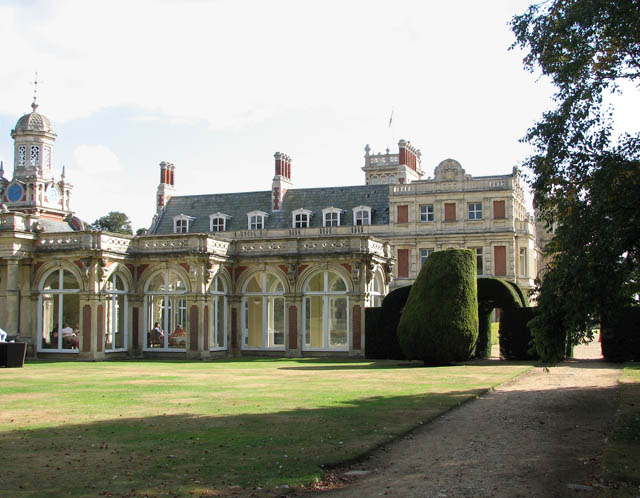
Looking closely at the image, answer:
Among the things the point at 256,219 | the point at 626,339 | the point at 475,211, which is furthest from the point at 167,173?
the point at 626,339

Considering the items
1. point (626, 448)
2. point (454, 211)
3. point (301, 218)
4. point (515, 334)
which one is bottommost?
point (626, 448)

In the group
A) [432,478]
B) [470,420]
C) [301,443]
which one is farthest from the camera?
[470,420]

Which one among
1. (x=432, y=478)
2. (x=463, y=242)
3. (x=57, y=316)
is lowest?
(x=432, y=478)

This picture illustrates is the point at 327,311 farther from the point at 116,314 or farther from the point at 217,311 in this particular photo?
the point at 116,314

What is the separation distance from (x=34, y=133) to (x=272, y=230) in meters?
16.5

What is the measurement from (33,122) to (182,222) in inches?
524

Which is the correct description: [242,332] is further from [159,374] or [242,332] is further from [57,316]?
[159,374]

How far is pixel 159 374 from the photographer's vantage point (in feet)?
72.6

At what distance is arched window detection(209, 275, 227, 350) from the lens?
31.6 metres

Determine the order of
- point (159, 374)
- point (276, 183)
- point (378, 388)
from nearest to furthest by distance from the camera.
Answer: point (378, 388) < point (159, 374) < point (276, 183)

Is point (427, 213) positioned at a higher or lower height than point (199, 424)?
higher

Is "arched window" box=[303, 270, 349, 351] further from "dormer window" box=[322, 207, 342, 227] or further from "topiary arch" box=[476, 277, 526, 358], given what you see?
"dormer window" box=[322, 207, 342, 227]

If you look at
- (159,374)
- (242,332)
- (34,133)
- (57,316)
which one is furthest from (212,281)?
(34,133)

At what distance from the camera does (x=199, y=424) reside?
11805mm
